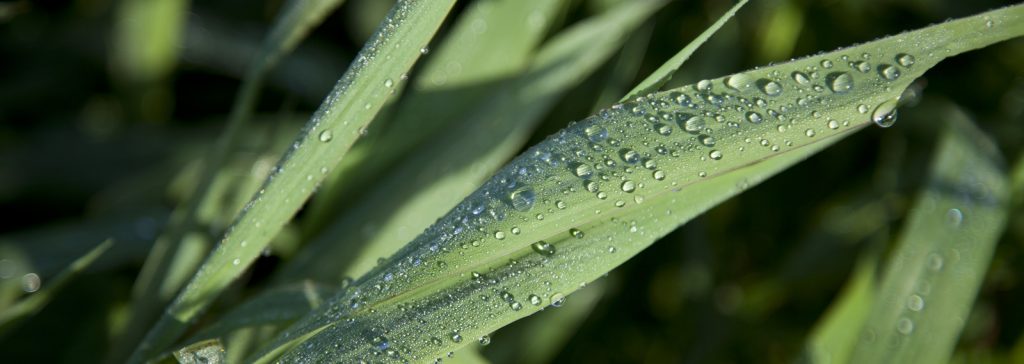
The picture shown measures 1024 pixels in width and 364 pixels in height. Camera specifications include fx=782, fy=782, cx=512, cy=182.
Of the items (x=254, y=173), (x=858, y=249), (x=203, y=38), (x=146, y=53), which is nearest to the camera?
(x=254, y=173)

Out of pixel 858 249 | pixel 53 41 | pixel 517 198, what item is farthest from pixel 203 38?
pixel 858 249

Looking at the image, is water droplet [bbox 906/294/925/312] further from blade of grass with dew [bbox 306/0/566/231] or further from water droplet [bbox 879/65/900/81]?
blade of grass with dew [bbox 306/0/566/231]

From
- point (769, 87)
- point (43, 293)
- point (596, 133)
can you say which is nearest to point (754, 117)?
point (769, 87)

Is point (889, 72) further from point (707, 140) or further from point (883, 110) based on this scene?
point (707, 140)

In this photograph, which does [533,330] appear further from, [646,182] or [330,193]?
[646,182]

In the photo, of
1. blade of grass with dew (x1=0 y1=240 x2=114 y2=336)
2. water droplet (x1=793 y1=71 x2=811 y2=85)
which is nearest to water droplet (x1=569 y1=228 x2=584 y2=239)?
water droplet (x1=793 y1=71 x2=811 y2=85)

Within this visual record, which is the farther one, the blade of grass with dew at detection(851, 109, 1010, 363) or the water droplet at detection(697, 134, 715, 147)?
the blade of grass with dew at detection(851, 109, 1010, 363)
